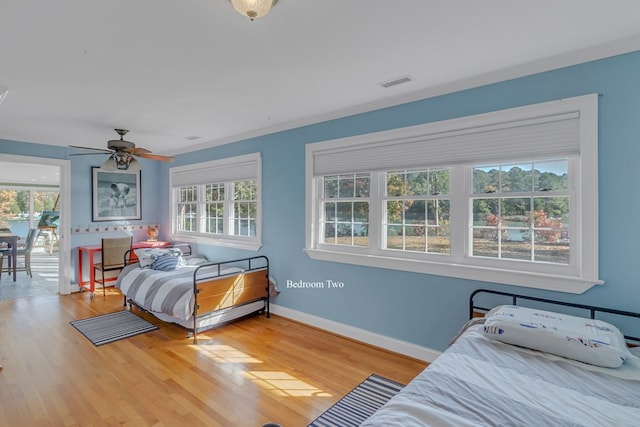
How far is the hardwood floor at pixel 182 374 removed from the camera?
2.24 metres

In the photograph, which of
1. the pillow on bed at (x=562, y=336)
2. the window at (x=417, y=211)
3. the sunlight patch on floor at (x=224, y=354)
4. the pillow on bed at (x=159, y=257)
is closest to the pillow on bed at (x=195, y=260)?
the pillow on bed at (x=159, y=257)

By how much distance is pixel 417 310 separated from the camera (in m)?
3.04

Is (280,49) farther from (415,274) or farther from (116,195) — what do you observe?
(116,195)

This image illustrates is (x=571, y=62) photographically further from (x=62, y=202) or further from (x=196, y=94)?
(x=62, y=202)

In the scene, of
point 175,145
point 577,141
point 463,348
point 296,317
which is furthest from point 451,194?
point 175,145

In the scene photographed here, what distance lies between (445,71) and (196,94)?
2137 millimetres

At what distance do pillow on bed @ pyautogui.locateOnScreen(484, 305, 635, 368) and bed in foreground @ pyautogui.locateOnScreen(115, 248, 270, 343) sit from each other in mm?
2736

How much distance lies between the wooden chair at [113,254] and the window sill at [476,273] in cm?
335

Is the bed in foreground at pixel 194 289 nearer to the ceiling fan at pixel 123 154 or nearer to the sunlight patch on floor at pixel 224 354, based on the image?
the sunlight patch on floor at pixel 224 354

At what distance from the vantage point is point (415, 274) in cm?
306

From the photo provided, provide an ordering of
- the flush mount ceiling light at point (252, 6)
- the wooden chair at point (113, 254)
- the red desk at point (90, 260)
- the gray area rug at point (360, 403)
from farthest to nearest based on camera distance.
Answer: the red desk at point (90, 260) → the wooden chair at point (113, 254) → the gray area rug at point (360, 403) → the flush mount ceiling light at point (252, 6)

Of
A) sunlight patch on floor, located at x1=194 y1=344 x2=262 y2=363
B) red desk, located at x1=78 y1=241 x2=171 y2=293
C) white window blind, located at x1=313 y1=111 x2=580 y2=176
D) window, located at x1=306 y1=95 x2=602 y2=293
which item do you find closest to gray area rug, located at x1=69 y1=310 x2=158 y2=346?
sunlight patch on floor, located at x1=194 y1=344 x2=262 y2=363

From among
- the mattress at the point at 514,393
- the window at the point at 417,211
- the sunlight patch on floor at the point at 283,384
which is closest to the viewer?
the mattress at the point at 514,393

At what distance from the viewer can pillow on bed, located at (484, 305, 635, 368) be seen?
1615 mm
